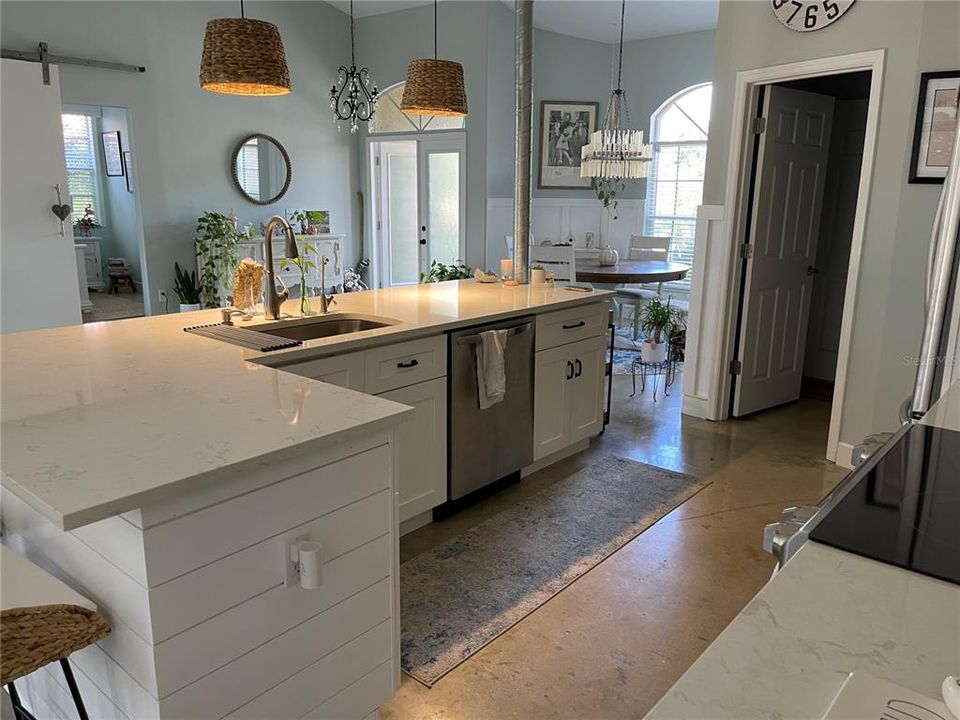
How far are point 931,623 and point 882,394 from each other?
3.33m

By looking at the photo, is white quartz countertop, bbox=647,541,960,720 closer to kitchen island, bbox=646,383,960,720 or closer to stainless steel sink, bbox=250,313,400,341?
kitchen island, bbox=646,383,960,720

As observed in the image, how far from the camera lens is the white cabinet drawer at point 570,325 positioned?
137 inches

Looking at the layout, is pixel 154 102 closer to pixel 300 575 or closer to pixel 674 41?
pixel 674 41

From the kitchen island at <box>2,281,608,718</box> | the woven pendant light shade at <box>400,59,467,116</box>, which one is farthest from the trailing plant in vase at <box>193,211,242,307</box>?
the kitchen island at <box>2,281,608,718</box>

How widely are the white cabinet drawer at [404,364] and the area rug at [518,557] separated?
711 mm

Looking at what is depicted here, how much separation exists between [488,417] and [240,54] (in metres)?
1.74

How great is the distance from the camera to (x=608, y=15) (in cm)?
680

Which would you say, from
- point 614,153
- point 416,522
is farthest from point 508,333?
point 614,153

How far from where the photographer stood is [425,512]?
3.09 m

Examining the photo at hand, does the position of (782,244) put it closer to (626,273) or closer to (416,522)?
(626,273)

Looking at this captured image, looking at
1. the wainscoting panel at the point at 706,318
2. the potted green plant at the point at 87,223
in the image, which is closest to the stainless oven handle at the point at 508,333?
the wainscoting panel at the point at 706,318

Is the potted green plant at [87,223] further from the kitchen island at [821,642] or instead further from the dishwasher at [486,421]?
the kitchen island at [821,642]

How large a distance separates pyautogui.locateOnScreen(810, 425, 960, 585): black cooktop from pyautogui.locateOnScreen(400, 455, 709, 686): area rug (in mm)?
1466

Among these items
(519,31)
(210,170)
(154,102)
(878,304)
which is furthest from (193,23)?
(878,304)
